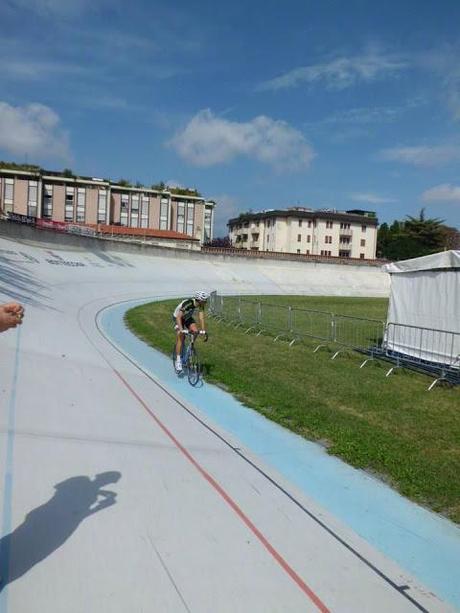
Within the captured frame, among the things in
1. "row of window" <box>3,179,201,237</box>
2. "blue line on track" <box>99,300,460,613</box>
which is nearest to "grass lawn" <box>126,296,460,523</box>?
"blue line on track" <box>99,300,460,613</box>

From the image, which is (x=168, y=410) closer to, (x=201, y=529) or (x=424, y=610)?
(x=201, y=529)

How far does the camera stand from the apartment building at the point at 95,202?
276 ft

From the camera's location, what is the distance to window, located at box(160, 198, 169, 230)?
96.7m

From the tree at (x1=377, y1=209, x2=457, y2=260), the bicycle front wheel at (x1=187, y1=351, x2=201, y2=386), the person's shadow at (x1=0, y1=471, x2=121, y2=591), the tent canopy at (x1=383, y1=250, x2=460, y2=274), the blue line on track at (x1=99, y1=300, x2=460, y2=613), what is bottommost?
the blue line on track at (x1=99, y1=300, x2=460, y2=613)

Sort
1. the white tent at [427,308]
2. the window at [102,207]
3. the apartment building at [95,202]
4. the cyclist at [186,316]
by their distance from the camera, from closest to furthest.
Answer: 1. the cyclist at [186,316]
2. the white tent at [427,308]
3. the apartment building at [95,202]
4. the window at [102,207]

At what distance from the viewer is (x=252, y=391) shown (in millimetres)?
9383

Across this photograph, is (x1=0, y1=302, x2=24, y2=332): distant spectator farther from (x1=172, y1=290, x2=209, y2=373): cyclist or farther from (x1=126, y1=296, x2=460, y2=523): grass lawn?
(x1=172, y1=290, x2=209, y2=373): cyclist

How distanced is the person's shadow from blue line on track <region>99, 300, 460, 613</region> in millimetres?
1975

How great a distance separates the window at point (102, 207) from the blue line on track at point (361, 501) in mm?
85771

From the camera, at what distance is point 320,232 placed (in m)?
97.4

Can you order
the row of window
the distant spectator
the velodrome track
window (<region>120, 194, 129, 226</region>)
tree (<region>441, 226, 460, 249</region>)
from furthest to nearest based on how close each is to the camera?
1. window (<region>120, 194, 129, 226</region>)
2. tree (<region>441, 226, 460, 249</region>)
3. the row of window
4. the velodrome track
5. the distant spectator

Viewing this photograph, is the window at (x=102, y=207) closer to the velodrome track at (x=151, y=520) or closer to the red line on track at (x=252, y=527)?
the velodrome track at (x=151, y=520)

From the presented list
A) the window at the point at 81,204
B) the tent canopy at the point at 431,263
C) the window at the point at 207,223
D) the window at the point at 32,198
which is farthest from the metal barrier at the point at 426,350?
the window at the point at 207,223

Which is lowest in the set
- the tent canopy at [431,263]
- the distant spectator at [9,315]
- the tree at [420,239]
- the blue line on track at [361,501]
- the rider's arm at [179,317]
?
the blue line on track at [361,501]
